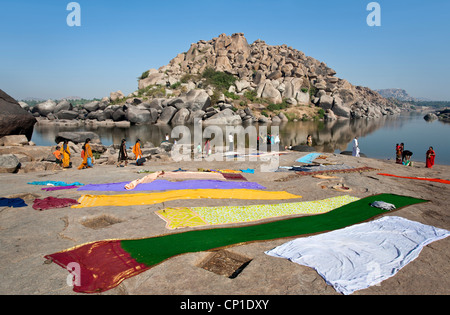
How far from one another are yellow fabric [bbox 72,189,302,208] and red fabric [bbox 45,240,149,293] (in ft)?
9.24

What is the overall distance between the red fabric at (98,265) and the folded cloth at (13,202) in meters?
Answer: 3.36

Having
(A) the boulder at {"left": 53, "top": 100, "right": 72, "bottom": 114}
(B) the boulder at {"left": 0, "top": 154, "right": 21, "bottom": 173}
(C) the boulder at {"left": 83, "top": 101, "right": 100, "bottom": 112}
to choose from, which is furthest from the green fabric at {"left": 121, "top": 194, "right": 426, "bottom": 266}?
(A) the boulder at {"left": 53, "top": 100, "right": 72, "bottom": 114}

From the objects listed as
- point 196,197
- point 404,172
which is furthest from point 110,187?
point 404,172

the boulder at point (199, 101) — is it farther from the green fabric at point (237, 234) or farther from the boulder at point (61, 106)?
the green fabric at point (237, 234)

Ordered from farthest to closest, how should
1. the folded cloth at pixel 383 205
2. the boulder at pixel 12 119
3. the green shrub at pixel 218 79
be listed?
the green shrub at pixel 218 79 → the boulder at pixel 12 119 → the folded cloth at pixel 383 205

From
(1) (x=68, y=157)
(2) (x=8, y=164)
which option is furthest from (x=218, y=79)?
(2) (x=8, y=164)

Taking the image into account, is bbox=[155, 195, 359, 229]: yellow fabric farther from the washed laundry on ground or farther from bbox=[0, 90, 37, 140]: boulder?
bbox=[0, 90, 37, 140]: boulder

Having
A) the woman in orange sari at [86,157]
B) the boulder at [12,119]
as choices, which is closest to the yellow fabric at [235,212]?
the woman in orange sari at [86,157]

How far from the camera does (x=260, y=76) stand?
73750 mm

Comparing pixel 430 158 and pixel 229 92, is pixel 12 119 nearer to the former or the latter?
pixel 430 158

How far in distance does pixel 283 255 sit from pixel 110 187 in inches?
267

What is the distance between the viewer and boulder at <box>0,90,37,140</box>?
19.1 m

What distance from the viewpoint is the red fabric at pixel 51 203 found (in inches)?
285
